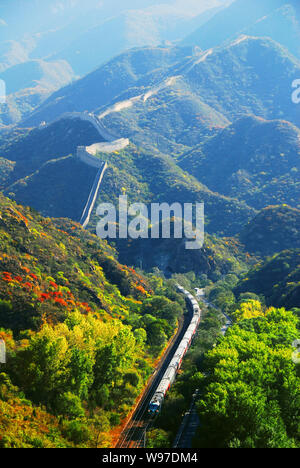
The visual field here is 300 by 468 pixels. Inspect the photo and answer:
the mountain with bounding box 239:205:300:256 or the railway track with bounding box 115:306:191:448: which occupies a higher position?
the mountain with bounding box 239:205:300:256

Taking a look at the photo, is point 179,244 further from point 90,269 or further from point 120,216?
point 90,269

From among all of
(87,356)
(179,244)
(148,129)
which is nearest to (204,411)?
(87,356)

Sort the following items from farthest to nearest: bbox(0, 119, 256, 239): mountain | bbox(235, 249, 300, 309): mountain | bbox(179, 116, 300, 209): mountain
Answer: bbox(179, 116, 300, 209): mountain → bbox(0, 119, 256, 239): mountain → bbox(235, 249, 300, 309): mountain

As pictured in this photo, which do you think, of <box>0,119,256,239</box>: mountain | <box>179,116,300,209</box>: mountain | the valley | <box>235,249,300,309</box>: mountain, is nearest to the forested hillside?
the valley

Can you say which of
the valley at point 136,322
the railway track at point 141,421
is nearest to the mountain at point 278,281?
the valley at point 136,322

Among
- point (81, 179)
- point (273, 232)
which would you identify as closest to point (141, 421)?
point (273, 232)

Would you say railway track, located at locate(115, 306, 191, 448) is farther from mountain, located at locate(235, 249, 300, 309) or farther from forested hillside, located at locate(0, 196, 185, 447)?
mountain, located at locate(235, 249, 300, 309)
